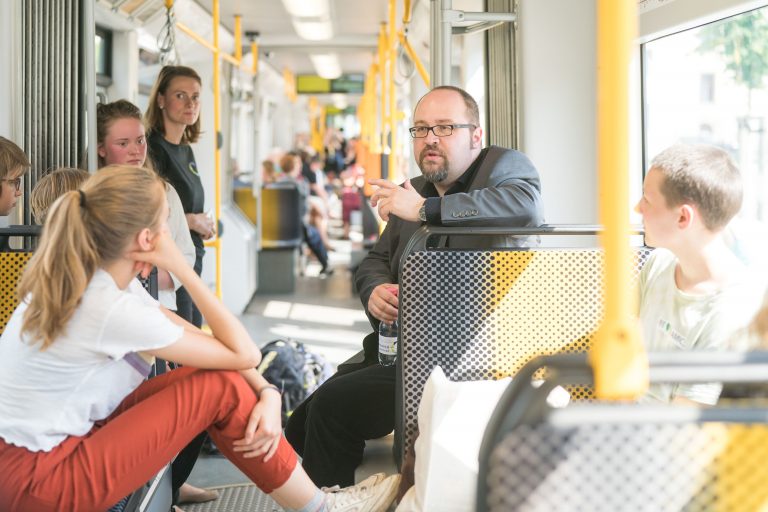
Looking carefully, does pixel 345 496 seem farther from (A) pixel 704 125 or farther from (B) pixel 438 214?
(A) pixel 704 125

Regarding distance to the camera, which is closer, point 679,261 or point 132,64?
point 679,261

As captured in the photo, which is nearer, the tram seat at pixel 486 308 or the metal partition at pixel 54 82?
the tram seat at pixel 486 308

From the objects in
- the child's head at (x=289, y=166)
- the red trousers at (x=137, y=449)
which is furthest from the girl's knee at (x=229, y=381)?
the child's head at (x=289, y=166)

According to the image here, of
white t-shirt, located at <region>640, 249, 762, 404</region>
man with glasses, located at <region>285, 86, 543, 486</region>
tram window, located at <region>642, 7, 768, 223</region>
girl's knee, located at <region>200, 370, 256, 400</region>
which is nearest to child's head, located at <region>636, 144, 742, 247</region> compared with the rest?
white t-shirt, located at <region>640, 249, 762, 404</region>

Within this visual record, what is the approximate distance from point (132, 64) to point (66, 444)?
4.84 m

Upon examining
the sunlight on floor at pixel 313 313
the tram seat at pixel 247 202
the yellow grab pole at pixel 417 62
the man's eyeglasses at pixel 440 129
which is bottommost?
the sunlight on floor at pixel 313 313

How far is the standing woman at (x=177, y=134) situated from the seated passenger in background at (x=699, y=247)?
2.55 meters

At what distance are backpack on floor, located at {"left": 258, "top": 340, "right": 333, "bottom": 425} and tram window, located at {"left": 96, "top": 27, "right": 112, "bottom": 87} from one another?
2.66 meters

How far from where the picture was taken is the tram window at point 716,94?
3510 mm

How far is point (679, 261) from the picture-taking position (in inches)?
83.5

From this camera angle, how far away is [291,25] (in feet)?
32.9

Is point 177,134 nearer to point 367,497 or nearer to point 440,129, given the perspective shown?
point 440,129

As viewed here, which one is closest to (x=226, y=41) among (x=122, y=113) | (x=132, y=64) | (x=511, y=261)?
(x=132, y=64)

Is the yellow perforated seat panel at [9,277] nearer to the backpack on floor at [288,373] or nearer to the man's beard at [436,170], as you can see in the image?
the man's beard at [436,170]
